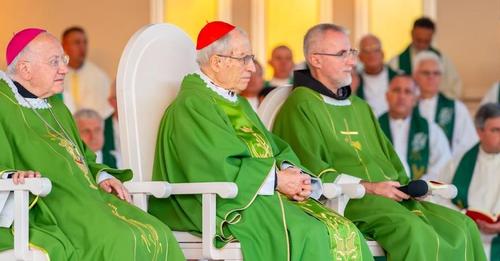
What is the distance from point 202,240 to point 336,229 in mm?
592

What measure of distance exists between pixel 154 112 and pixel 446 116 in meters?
4.55

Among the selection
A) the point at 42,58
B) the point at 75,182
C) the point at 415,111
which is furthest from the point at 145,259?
the point at 415,111

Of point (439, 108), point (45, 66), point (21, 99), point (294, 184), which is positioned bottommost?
point (439, 108)

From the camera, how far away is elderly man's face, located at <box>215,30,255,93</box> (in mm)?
6133

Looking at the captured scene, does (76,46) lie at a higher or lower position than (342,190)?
higher

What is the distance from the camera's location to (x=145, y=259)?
206 inches

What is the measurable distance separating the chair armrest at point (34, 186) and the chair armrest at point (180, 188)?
2.34 ft

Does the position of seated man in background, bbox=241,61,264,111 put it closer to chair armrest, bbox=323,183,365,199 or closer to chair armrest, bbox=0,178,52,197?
chair armrest, bbox=323,183,365,199

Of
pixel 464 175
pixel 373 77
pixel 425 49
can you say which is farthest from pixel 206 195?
pixel 425 49

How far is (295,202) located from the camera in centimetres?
605

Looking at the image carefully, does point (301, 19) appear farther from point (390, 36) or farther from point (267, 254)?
Answer: point (267, 254)

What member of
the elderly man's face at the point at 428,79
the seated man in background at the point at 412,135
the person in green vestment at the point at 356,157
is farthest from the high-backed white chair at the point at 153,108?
the elderly man's face at the point at 428,79

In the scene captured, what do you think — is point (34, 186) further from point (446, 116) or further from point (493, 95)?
point (493, 95)

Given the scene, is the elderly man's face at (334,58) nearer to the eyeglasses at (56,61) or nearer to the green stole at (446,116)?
the eyeglasses at (56,61)
